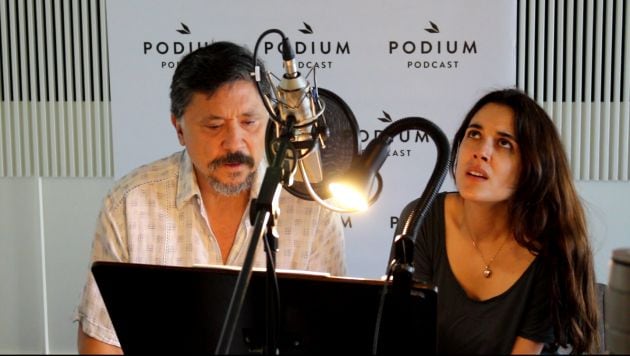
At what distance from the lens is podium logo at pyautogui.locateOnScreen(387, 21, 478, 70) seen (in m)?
2.85

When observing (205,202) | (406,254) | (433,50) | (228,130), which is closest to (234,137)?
(228,130)

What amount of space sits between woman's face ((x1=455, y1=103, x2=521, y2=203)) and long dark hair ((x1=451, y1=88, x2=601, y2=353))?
0.02 m

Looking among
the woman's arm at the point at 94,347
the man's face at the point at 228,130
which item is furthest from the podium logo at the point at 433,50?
the woman's arm at the point at 94,347

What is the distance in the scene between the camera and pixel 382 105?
9.59 ft

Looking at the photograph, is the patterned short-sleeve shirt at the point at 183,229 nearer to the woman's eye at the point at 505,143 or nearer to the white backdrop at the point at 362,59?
the woman's eye at the point at 505,143

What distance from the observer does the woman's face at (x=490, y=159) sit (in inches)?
77.2

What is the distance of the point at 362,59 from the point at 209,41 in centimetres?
63

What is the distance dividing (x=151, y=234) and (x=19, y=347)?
88.3 inches

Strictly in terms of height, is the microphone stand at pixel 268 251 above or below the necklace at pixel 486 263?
above

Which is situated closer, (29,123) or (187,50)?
(187,50)

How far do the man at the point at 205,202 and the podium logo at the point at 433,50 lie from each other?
1.08 metres

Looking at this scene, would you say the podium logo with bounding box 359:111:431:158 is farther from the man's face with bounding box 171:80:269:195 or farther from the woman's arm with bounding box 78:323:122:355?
the woman's arm with bounding box 78:323:122:355

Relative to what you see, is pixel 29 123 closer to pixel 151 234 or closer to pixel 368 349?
pixel 151 234

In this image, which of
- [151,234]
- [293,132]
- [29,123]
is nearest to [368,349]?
[293,132]
